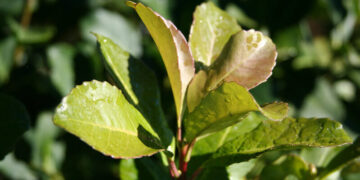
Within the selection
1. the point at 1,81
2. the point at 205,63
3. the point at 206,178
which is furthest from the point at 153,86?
the point at 1,81

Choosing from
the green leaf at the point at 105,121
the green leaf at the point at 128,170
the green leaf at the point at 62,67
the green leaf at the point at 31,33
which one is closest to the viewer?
the green leaf at the point at 105,121

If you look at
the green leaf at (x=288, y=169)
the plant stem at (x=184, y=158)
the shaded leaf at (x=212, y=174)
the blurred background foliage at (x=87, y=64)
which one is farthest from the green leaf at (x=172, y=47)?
the blurred background foliage at (x=87, y=64)

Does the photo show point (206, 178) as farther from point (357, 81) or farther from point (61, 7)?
point (357, 81)

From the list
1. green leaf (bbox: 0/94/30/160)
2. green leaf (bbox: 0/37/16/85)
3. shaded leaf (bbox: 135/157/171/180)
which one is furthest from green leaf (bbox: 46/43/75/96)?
shaded leaf (bbox: 135/157/171/180)

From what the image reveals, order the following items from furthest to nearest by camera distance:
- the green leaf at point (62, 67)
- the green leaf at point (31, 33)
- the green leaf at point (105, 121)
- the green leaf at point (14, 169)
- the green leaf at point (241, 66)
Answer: the green leaf at point (31, 33) < the green leaf at point (62, 67) < the green leaf at point (14, 169) < the green leaf at point (241, 66) < the green leaf at point (105, 121)

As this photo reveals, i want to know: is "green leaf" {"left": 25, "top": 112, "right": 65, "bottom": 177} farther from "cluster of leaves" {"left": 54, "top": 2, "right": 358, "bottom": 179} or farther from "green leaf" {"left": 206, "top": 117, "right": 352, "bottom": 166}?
"green leaf" {"left": 206, "top": 117, "right": 352, "bottom": 166}

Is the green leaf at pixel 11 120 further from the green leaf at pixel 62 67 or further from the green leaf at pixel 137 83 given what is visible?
the green leaf at pixel 62 67
